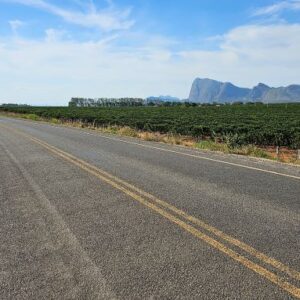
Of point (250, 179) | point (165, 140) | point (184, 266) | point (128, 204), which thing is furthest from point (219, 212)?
point (165, 140)

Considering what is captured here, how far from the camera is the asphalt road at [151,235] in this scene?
12.5 feet

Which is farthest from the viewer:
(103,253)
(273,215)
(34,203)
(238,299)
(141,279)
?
(34,203)

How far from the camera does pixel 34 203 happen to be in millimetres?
7234

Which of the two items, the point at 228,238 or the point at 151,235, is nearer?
the point at 228,238

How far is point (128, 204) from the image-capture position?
687 centimetres

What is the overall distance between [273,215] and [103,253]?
252 centimetres

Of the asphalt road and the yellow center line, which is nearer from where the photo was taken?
the asphalt road

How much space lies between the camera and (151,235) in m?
5.20

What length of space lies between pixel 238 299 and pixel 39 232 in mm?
2974

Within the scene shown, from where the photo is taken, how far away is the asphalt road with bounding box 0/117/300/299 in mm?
3809

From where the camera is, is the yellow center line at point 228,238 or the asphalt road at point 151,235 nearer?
the asphalt road at point 151,235

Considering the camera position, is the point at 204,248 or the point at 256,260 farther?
the point at 204,248

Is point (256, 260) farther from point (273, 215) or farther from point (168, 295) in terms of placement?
point (273, 215)

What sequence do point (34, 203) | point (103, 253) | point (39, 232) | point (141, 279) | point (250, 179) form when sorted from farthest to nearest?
point (250, 179) → point (34, 203) → point (39, 232) → point (103, 253) → point (141, 279)
